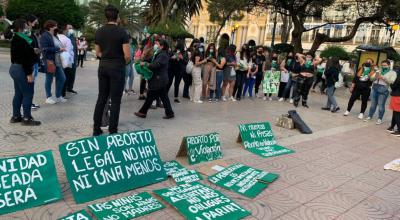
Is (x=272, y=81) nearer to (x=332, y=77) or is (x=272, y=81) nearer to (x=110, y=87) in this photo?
(x=332, y=77)

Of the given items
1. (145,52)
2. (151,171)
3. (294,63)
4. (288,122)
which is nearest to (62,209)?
(151,171)

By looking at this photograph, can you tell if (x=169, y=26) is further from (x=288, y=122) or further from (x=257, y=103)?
(x=288, y=122)

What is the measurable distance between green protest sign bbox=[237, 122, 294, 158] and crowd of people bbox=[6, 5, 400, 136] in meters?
A: 2.13

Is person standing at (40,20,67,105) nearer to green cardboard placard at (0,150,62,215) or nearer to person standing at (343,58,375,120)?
green cardboard placard at (0,150,62,215)

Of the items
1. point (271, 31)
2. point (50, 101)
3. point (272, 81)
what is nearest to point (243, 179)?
point (50, 101)

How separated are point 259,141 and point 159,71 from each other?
253 cm

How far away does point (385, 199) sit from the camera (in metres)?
4.48

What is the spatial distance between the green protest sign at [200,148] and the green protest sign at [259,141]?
81cm

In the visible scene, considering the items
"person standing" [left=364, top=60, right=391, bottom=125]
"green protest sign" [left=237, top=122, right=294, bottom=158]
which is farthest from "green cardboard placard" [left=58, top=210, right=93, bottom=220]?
"person standing" [left=364, top=60, right=391, bottom=125]

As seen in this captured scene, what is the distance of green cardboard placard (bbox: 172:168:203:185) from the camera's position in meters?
4.35

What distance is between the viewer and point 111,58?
215 inches

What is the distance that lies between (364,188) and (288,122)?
10.7 feet

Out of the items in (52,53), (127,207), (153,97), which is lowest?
(127,207)

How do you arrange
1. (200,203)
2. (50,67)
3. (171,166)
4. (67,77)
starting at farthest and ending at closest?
(67,77) → (50,67) → (171,166) → (200,203)
